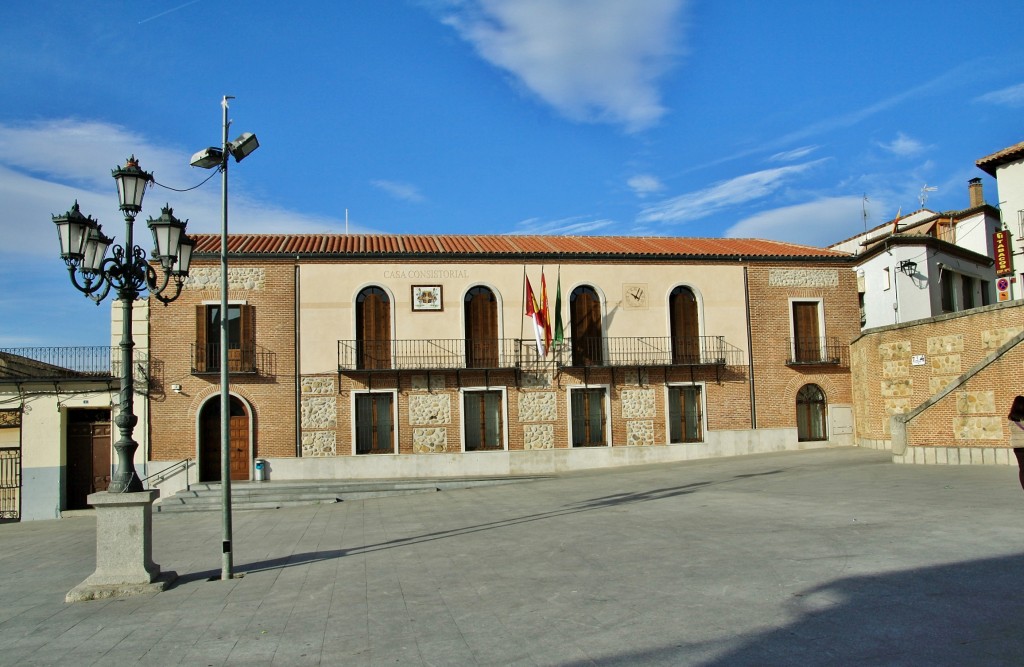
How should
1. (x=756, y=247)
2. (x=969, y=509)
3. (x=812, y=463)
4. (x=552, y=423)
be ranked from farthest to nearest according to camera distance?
(x=756, y=247)
(x=552, y=423)
(x=812, y=463)
(x=969, y=509)

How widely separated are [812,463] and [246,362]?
1629 cm

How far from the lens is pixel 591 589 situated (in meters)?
7.88

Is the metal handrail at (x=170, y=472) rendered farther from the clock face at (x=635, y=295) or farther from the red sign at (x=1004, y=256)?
the red sign at (x=1004, y=256)

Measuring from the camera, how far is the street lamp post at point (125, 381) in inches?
359

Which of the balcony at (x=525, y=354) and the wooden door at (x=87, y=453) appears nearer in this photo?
the wooden door at (x=87, y=453)

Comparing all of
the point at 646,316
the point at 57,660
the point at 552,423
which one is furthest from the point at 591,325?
the point at 57,660

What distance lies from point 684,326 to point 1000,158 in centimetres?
1436

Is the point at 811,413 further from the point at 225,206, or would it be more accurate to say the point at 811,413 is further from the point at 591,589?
the point at 225,206

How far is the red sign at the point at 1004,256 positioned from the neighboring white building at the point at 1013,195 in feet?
0.83

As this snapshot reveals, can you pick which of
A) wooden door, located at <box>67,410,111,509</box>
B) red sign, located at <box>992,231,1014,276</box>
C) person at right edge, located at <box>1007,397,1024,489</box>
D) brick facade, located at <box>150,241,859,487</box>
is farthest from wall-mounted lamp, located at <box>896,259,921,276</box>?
wooden door, located at <box>67,410,111,509</box>

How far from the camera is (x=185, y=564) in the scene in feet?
36.7

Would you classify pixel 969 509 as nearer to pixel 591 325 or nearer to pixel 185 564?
pixel 185 564

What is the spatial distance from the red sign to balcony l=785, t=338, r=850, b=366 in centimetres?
737

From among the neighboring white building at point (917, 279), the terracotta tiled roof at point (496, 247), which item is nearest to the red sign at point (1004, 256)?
the neighboring white building at point (917, 279)
